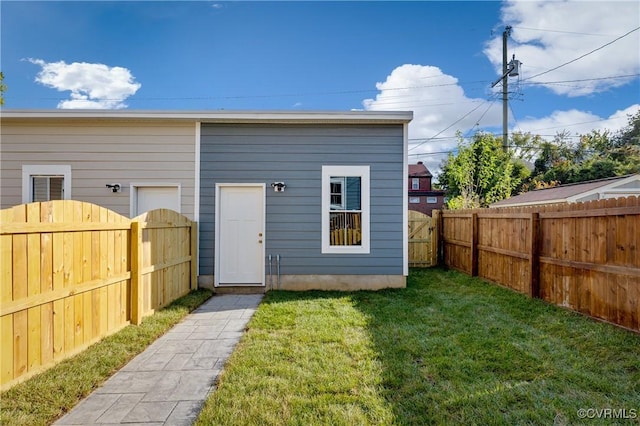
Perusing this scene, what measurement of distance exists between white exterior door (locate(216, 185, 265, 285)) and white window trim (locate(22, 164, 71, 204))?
2.84 meters

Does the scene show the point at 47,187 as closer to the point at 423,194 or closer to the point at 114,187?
the point at 114,187

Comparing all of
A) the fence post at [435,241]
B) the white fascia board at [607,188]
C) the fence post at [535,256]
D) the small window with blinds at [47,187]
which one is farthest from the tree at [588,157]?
the small window with blinds at [47,187]

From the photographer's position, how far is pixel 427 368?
2.91 metres

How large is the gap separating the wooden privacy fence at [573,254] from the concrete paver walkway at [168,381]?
14.6ft

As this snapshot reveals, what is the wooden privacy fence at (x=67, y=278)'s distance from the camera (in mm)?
2475

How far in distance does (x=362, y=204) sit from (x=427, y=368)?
3.67 m

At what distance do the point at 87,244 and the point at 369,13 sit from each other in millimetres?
8557

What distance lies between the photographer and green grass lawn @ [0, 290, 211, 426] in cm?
218

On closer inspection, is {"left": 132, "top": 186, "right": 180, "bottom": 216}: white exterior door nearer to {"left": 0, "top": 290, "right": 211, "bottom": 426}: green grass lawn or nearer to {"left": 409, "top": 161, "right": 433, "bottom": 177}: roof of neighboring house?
{"left": 0, "top": 290, "right": 211, "bottom": 426}: green grass lawn

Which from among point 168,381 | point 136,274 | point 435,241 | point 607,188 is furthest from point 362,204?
point 607,188

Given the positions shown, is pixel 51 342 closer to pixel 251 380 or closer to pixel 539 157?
pixel 251 380

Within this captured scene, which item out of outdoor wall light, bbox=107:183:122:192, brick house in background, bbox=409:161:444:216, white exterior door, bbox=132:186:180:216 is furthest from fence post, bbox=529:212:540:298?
brick house in background, bbox=409:161:444:216

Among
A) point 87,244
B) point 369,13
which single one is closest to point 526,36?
point 369,13

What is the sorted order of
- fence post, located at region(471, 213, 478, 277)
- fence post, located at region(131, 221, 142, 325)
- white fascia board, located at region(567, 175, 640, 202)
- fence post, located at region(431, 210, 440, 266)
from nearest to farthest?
fence post, located at region(131, 221, 142, 325)
fence post, located at region(471, 213, 478, 277)
fence post, located at region(431, 210, 440, 266)
white fascia board, located at region(567, 175, 640, 202)
